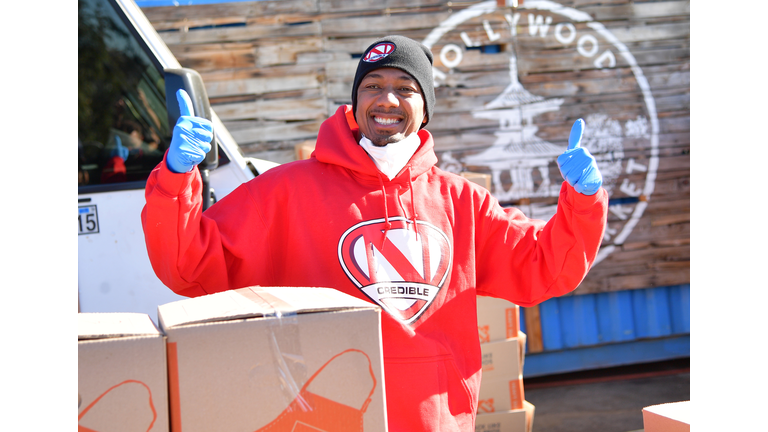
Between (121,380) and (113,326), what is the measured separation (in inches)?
4.6

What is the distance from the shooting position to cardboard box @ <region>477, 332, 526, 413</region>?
3.67 metres

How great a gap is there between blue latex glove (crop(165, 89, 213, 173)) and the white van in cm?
89

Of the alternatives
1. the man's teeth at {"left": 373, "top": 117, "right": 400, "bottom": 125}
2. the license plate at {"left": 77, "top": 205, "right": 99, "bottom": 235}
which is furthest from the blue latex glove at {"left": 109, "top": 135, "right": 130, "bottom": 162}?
the man's teeth at {"left": 373, "top": 117, "right": 400, "bottom": 125}

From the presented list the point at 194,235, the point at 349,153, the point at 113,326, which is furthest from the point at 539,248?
the point at 113,326

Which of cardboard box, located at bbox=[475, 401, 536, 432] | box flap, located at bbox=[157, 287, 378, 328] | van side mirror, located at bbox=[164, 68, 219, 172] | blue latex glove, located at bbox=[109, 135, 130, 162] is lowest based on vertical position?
cardboard box, located at bbox=[475, 401, 536, 432]

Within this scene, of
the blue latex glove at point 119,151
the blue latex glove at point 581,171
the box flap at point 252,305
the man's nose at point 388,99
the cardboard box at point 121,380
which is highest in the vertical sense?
the man's nose at point 388,99

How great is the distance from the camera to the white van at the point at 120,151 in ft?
8.39

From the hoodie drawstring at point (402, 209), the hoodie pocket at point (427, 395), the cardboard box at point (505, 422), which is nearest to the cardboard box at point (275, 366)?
the hoodie pocket at point (427, 395)

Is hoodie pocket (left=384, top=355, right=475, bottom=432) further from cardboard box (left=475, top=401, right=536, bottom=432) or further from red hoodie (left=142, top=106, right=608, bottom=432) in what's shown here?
cardboard box (left=475, top=401, right=536, bottom=432)

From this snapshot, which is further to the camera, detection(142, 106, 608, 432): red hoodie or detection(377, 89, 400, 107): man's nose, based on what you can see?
detection(377, 89, 400, 107): man's nose

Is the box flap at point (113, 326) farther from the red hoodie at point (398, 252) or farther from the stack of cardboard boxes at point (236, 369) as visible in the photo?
the red hoodie at point (398, 252)

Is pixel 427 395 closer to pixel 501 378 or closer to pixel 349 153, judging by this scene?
pixel 349 153

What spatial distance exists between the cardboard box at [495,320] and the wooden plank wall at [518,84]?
1508mm
